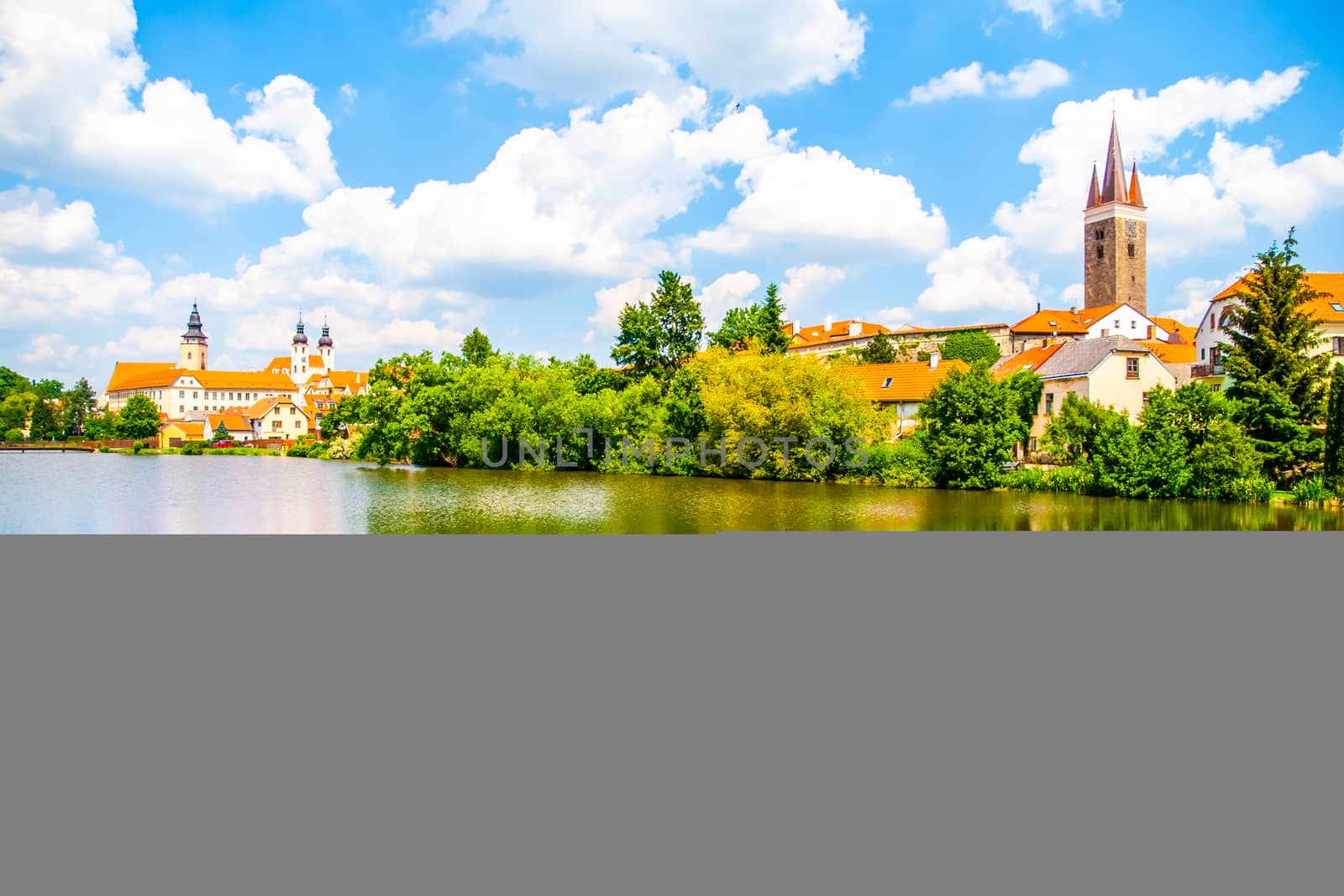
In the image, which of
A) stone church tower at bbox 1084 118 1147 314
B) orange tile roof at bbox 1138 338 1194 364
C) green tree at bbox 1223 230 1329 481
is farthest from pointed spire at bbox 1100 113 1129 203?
green tree at bbox 1223 230 1329 481

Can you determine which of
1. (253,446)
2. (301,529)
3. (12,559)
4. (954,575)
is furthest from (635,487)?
(253,446)

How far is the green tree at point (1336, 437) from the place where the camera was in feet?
94.8

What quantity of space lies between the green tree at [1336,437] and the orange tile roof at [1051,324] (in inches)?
1947

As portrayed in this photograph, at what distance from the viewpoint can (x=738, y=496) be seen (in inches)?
1310

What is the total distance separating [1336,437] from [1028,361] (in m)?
20.6

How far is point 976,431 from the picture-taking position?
35.0 metres

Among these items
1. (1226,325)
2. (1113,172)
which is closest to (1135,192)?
(1113,172)

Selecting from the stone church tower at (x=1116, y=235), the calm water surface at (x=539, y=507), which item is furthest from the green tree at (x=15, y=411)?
the stone church tower at (x=1116, y=235)

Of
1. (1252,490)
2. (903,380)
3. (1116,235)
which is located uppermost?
(1116,235)

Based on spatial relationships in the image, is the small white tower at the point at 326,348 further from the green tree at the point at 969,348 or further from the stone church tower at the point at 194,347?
the green tree at the point at 969,348

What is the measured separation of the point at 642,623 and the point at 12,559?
14.3m

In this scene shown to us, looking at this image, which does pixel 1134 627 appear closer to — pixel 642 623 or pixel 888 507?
pixel 642 623

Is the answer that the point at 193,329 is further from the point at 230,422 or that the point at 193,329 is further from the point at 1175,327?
the point at 1175,327

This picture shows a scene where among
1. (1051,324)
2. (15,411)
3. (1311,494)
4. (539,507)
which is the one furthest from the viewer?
(1051,324)
